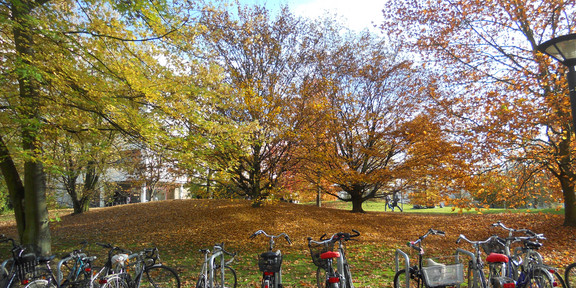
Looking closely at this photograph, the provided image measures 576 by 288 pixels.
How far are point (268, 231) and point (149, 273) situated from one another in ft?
16.6

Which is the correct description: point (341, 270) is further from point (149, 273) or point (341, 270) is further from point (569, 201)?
point (569, 201)

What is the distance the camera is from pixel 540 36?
1029 centimetres

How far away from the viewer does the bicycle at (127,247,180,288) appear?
4875mm

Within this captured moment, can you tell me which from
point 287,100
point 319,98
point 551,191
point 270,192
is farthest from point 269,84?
point 551,191

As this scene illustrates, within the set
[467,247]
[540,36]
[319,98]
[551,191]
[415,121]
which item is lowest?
[467,247]

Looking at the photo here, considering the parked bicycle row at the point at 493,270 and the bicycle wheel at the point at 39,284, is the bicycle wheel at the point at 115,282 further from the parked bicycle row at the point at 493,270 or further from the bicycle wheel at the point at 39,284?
the parked bicycle row at the point at 493,270

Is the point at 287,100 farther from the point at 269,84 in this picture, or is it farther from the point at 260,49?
the point at 260,49

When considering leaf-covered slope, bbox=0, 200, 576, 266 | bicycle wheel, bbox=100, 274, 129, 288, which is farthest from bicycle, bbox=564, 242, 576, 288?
bicycle wheel, bbox=100, 274, 129, 288

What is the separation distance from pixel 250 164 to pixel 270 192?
1.23m

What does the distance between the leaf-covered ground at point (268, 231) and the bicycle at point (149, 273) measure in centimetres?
45

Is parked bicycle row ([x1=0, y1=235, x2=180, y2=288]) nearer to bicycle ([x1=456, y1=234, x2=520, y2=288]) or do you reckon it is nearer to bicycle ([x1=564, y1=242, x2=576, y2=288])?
bicycle ([x1=456, y1=234, x2=520, y2=288])

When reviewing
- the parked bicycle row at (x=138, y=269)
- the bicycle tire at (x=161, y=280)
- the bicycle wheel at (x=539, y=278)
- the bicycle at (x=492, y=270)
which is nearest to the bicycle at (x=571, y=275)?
the bicycle wheel at (x=539, y=278)

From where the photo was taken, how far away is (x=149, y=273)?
598 centimetres

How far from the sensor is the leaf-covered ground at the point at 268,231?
7.44 metres
